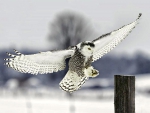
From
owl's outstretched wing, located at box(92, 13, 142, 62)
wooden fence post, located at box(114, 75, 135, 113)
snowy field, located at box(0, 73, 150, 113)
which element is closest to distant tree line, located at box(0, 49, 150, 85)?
snowy field, located at box(0, 73, 150, 113)

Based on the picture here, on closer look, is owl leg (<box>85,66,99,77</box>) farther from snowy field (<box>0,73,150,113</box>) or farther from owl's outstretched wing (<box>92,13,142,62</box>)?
snowy field (<box>0,73,150,113</box>)

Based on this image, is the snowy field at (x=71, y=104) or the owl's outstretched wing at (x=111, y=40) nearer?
the owl's outstretched wing at (x=111, y=40)

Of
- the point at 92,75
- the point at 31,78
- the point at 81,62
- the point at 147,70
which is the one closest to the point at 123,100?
the point at 92,75

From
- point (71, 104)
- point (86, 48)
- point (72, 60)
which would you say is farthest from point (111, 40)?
point (71, 104)

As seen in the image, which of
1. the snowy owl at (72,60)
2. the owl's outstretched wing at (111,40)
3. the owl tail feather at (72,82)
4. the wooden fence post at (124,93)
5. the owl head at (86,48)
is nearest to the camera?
the wooden fence post at (124,93)

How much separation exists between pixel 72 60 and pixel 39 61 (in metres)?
0.22

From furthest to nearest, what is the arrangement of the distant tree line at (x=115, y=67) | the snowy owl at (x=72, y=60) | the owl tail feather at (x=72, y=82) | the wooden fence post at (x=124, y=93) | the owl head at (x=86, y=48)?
1. the distant tree line at (x=115, y=67)
2. the owl tail feather at (x=72, y=82)
3. the snowy owl at (x=72, y=60)
4. the owl head at (x=86, y=48)
5. the wooden fence post at (x=124, y=93)

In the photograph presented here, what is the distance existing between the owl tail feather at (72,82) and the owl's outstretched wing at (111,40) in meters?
0.19

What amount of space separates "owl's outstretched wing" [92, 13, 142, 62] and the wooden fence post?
0.52 metres

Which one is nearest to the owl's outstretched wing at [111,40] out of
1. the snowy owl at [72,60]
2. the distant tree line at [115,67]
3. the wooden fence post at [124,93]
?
the snowy owl at [72,60]

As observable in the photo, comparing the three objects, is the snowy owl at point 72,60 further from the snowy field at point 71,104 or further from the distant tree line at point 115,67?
the distant tree line at point 115,67

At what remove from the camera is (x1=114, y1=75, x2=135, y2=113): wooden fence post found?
1869 mm

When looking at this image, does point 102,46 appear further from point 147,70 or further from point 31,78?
point 147,70

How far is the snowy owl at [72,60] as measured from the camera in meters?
2.14
